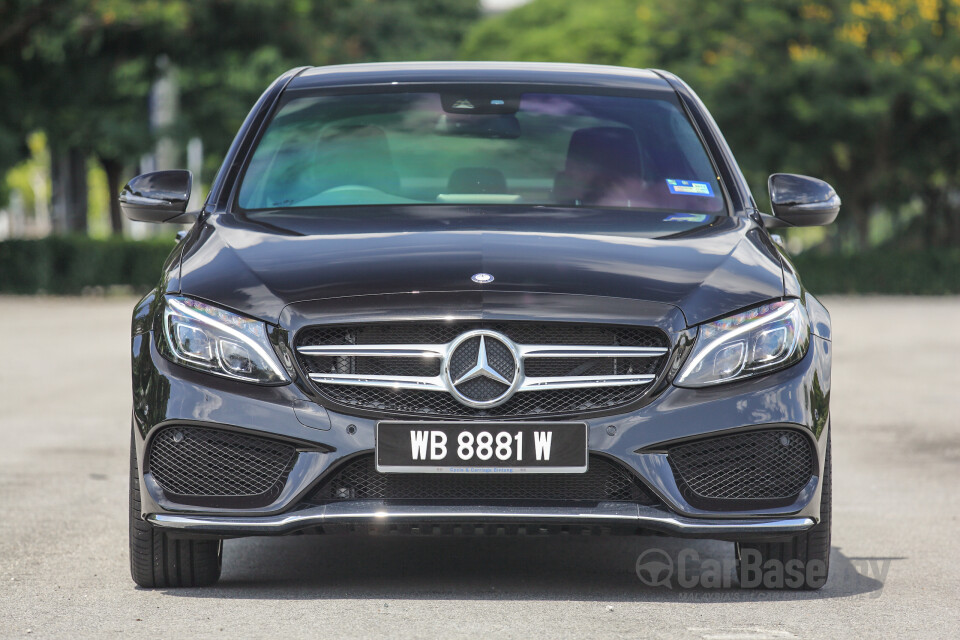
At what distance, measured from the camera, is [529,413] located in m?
4.66

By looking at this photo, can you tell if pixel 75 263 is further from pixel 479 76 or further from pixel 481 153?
pixel 481 153

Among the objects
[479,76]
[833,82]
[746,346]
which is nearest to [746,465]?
[746,346]

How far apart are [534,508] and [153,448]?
3.67ft

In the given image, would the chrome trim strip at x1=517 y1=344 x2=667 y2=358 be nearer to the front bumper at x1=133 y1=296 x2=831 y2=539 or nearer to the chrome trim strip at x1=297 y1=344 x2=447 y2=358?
the front bumper at x1=133 y1=296 x2=831 y2=539

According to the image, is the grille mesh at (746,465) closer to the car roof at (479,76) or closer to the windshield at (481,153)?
the windshield at (481,153)

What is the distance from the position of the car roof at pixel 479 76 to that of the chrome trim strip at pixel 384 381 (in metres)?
1.86

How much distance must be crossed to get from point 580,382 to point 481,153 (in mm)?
1518

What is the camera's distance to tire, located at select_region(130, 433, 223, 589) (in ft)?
16.4

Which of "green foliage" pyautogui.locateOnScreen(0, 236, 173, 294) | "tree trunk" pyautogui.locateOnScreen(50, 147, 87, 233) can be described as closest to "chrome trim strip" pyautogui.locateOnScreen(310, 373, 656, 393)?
"green foliage" pyautogui.locateOnScreen(0, 236, 173, 294)

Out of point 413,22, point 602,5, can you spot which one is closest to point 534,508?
point 413,22

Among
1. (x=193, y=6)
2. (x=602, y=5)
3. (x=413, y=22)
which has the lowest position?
(x=602, y=5)

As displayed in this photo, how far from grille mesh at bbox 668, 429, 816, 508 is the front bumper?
0.04 m

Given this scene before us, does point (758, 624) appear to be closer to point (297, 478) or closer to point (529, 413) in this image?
point (529, 413)

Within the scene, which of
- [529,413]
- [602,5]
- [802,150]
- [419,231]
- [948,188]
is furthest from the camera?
[602,5]
